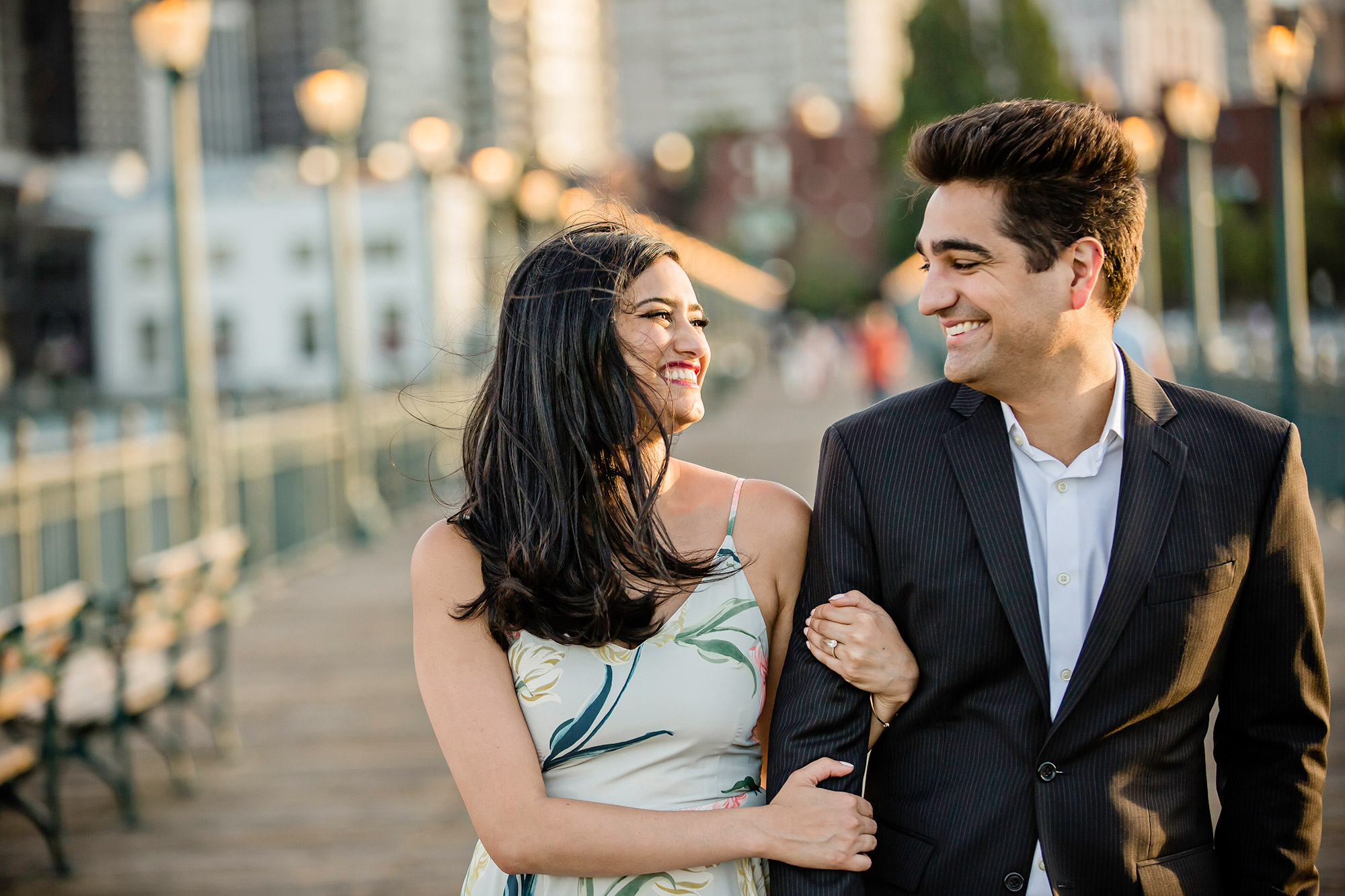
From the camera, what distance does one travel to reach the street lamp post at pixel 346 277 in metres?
12.7

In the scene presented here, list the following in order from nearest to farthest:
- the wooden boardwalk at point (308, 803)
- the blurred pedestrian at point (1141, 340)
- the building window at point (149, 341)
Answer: the wooden boardwalk at point (308, 803) → the blurred pedestrian at point (1141, 340) → the building window at point (149, 341)

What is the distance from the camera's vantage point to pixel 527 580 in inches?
83.2

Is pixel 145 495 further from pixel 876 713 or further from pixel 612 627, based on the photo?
pixel 876 713

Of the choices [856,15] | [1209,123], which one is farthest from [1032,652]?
[856,15]

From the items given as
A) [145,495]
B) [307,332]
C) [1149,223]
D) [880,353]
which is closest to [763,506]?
[145,495]

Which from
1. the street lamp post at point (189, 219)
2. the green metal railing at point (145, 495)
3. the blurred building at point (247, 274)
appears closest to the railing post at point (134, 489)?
the green metal railing at point (145, 495)

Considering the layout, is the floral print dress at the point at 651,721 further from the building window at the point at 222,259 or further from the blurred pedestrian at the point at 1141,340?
the building window at the point at 222,259

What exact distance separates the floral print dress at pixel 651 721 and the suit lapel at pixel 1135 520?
20.6 inches

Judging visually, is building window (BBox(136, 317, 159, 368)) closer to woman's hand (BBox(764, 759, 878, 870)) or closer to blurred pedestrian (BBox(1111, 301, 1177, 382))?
blurred pedestrian (BBox(1111, 301, 1177, 382))

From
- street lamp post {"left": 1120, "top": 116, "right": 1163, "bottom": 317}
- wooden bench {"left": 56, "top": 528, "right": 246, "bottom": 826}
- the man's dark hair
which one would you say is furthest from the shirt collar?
street lamp post {"left": 1120, "top": 116, "right": 1163, "bottom": 317}

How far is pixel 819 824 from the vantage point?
2.06 meters

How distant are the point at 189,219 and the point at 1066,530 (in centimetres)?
856

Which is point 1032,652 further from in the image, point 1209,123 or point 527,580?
point 1209,123

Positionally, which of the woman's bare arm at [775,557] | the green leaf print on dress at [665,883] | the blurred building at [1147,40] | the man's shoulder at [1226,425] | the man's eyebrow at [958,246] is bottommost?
the green leaf print on dress at [665,883]
